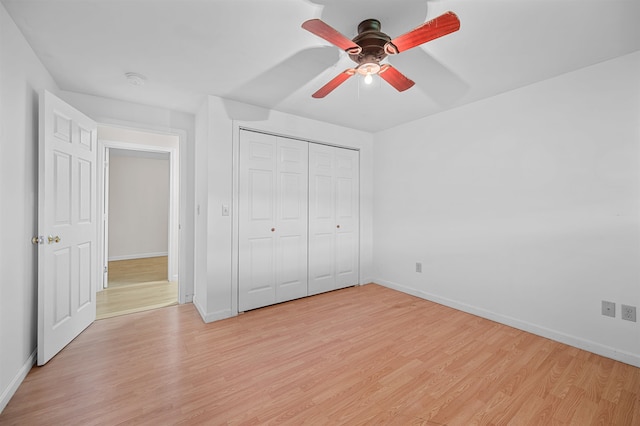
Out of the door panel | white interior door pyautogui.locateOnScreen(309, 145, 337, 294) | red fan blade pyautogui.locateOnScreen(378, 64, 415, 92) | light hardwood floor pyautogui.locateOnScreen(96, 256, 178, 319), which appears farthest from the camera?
white interior door pyautogui.locateOnScreen(309, 145, 337, 294)

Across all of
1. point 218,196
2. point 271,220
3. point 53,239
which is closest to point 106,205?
point 53,239

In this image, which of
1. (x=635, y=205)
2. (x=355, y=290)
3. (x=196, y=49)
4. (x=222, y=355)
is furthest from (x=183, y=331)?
(x=635, y=205)

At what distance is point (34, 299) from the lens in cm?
210

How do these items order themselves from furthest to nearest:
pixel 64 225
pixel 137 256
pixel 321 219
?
1. pixel 137 256
2. pixel 321 219
3. pixel 64 225

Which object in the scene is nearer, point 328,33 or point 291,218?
point 328,33

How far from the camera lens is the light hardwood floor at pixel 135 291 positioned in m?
3.21

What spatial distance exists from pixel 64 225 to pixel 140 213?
4.53 metres

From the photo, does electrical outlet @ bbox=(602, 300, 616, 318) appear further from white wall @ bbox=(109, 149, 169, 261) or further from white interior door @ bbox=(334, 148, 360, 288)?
white wall @ bbox=(109, 149, 169, 261)

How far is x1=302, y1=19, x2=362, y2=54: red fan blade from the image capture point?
1.33 metres

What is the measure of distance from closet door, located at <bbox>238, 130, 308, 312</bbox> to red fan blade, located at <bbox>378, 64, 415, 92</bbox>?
175cm

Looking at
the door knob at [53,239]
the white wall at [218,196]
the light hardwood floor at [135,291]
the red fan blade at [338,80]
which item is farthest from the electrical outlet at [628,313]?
the door knob at [53,239]

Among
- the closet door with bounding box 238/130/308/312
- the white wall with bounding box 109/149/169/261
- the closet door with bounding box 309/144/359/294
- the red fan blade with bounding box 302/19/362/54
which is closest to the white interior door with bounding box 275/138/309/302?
the closet door with bounding box 238/130/308/312

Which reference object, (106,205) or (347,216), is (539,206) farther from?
(106,205)

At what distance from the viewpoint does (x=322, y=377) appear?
1.93m
